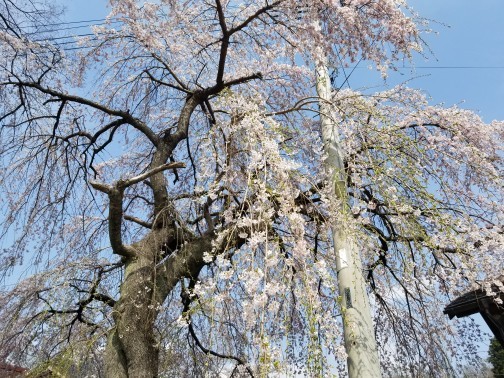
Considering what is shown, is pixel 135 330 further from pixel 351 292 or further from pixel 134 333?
pixel 351 292

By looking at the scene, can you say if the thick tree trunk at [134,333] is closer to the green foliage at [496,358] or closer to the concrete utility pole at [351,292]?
the concrete utility pole at [351,292]

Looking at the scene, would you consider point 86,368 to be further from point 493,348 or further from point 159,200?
point 493,348

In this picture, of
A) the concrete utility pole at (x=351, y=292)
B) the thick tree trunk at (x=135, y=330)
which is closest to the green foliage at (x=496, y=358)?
the concrete utility pole at (x=351, y=292)

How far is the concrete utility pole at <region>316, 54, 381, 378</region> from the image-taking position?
2.83m

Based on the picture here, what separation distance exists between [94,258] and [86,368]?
1.80m

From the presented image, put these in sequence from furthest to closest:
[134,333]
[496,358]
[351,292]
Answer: [496,358]
[134,333]
[351,292]

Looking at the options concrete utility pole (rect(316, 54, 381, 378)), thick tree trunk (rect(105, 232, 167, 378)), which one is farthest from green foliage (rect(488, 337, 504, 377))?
thick tree trunk (rect(105, 232, 167, 378))

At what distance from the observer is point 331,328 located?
102 inches

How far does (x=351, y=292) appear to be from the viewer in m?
3.06

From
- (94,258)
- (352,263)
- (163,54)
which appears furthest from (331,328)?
(163,54)

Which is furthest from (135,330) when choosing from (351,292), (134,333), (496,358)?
(496,358)

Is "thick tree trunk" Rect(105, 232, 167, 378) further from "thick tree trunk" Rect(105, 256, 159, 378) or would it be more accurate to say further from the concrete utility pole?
the concrete utility pole

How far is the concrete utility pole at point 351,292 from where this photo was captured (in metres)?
2.83

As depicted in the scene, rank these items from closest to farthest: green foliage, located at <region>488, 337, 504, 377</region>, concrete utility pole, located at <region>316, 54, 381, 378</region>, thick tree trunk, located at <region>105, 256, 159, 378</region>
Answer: concrete utility pole, located at <region>316, 54, 381, 378</region> → thick tree trunk, located at <region>105, 256, 159, 378</region> → green foliage, located at <region>488, 337, 504, 377</region>
